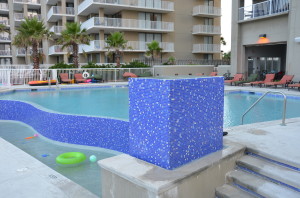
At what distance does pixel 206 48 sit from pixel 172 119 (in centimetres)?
3597

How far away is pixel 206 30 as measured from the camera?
1484 inches

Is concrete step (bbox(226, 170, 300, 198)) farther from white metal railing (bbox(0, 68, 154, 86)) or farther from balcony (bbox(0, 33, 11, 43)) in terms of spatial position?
balcony (bbox(0, 33, 11, 43))

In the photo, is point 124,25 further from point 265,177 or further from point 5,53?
point 265,177

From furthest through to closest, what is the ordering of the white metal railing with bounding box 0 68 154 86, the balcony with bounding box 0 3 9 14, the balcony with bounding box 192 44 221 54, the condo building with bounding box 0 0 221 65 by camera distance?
the balcony with bounding box 0 3 9 14
the balcony with bounding box 192 44 221 54
the condo building with bounding box 0 0 221 65
the white metal railing with bounding box 0 68 154 86

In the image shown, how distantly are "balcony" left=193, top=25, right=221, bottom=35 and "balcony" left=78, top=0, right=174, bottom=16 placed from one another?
466 cm

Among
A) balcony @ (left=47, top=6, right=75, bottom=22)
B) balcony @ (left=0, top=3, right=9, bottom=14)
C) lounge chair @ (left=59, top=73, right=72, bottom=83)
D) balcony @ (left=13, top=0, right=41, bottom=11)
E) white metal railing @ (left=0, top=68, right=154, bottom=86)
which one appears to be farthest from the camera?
balcony @ (left=0, top=3, right=9, bottom=14)

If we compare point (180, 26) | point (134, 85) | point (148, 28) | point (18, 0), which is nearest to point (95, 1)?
point (148, 28)

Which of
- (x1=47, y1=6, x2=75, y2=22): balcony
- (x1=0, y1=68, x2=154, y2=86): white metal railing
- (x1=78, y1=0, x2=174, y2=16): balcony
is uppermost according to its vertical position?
(x1=47, y1=6, x2=75, y2=22): balcony

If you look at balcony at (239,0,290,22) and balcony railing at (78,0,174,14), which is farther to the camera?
balcony railing at (78,0,174,14)

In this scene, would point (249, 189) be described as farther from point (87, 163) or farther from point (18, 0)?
point (18, 0)

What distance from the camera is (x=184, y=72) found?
26.6m

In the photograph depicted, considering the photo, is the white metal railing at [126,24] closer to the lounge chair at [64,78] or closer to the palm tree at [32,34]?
the palm tree at [32,34]

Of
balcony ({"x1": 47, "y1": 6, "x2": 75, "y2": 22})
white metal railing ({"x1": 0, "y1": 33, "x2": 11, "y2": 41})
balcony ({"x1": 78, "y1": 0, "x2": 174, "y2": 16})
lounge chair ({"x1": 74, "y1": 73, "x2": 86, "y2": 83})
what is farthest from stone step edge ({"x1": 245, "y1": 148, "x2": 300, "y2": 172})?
white metal railing ({"x1": 0, "y1": 33, "x2": 11, "y2": 41})

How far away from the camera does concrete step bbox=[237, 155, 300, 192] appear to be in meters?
3.69
